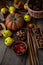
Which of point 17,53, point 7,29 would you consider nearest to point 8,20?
point 7,29

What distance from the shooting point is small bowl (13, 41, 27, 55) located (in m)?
1.99

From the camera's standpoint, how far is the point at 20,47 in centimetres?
203

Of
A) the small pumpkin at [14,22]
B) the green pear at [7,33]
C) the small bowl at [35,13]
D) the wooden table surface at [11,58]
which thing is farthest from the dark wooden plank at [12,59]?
the small bowl at [35,13]

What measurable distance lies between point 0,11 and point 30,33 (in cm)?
62

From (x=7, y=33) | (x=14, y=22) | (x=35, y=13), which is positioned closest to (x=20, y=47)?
(x=7, y=33)

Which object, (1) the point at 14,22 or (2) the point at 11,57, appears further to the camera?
(1) the point at 14,22

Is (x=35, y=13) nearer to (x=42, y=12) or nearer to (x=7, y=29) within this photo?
(x=42, y=12)

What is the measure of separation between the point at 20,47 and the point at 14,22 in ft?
1.24

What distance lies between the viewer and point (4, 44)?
7.03 ft

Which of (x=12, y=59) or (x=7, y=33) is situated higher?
(x=7, y=33)

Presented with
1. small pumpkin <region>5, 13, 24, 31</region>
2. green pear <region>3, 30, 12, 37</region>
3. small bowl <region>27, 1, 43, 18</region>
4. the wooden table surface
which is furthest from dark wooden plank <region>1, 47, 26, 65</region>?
small bowl <region>27, 1, 43, 18</region>

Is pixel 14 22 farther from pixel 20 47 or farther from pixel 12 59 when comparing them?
pixel 12 59

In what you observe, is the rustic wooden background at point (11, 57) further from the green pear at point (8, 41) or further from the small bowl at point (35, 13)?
the small bowl at point (35, 13)

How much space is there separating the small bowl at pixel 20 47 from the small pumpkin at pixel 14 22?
26 cm
